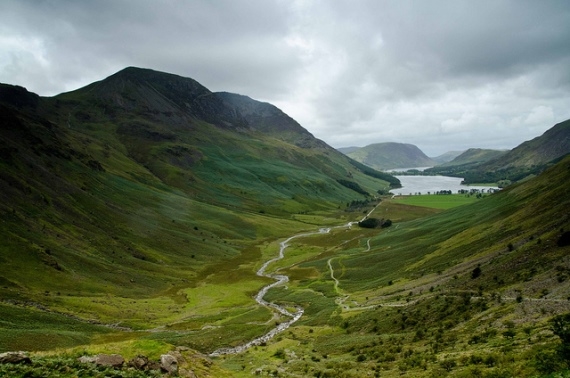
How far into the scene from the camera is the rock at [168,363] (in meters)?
34.3

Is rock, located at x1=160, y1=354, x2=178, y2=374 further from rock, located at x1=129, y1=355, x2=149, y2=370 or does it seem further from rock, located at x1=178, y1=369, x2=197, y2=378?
rock, located at x1=129, y1=355, x2=149, y2=370

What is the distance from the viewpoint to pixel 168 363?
35.3 metres

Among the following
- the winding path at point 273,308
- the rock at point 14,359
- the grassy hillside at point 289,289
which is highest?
the rock at point 14,359

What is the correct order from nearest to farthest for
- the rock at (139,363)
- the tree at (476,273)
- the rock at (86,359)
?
1. the rock at (86,359)
2. the rock at (139,363)
3. the tree at (476,273)

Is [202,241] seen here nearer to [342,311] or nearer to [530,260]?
[342,311]

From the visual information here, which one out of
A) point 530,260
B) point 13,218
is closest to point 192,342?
point 530,260

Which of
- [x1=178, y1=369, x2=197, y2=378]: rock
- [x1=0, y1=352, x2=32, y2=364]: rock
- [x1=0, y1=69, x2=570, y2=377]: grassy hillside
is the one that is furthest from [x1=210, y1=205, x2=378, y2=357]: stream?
[x1=0, y1=352, x2=32, y2=364]: rock

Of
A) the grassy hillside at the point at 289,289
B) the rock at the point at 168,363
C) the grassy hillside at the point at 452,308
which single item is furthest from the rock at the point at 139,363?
the grassy hillside at the point at 452,308

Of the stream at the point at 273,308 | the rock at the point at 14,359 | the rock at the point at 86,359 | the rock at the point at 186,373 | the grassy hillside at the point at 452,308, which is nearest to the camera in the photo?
the rock at the point at 14,359

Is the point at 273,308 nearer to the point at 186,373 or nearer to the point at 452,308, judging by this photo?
the point at 452,308

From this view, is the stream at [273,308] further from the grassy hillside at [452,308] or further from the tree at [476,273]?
the tree at [476,273]

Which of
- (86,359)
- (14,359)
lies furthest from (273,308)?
(14,359)

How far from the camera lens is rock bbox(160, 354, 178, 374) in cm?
3435

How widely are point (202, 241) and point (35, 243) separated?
82.9 meters
